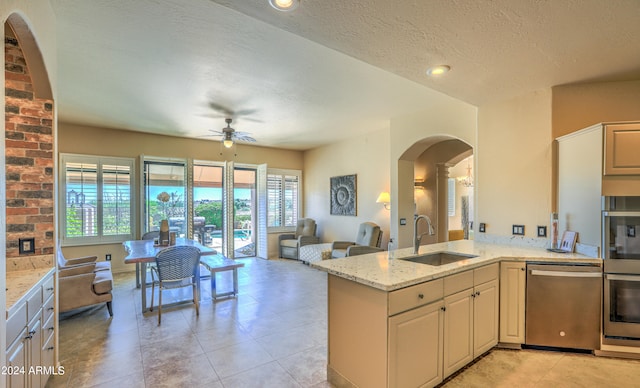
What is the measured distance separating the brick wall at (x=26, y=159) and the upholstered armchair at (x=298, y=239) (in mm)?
4989

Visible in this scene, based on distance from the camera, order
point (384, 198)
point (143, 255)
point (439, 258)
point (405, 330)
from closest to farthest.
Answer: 1. point (405, 330)
2. point (439, 258)
3. point (143, 255)
4. point (384, 198)

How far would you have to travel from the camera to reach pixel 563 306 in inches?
101

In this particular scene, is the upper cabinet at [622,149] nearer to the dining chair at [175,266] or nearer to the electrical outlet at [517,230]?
the electrical outlet at [517,230]

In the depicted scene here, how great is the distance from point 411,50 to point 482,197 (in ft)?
7.17

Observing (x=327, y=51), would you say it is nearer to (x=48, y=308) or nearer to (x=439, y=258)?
(x=439, y=258)

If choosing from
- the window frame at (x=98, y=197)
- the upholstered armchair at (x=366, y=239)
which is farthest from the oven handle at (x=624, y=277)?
the window frame at (x=98, y=197)

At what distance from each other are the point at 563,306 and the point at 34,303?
4058mm

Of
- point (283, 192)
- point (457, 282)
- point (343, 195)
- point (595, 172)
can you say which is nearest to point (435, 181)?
point (343, 195)

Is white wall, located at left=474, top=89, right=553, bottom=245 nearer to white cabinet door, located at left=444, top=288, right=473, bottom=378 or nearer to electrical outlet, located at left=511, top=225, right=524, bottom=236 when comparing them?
electrical outlet, located at left=511, top=225, right=524, bottom=236

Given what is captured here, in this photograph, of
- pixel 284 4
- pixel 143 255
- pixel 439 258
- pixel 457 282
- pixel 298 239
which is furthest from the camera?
pixel 298 239

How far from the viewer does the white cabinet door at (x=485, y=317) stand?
7.86 ft

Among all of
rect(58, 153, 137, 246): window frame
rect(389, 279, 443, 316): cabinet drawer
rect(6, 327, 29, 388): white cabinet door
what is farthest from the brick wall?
rect(58, 153, 137, 246): window frame

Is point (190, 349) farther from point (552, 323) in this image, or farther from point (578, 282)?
point (578, 282)

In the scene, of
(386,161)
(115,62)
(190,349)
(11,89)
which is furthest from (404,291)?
(386,161)
